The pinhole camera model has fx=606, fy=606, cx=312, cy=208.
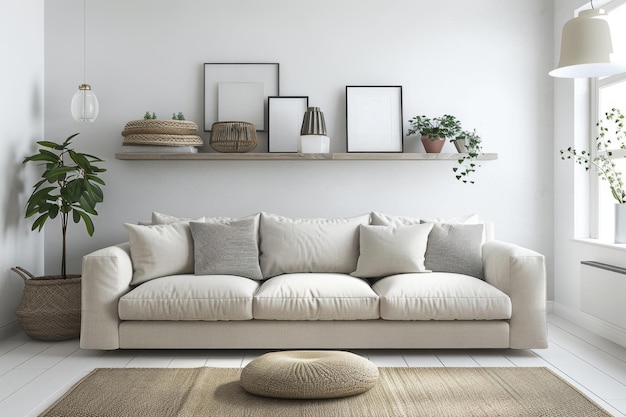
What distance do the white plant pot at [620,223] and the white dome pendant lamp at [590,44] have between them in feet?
4.33

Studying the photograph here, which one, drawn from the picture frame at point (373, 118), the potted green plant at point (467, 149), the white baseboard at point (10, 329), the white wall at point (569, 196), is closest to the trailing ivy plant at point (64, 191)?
the white baseboard at point (10, 329)

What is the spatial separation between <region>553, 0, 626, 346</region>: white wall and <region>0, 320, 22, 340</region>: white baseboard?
404 centimetres

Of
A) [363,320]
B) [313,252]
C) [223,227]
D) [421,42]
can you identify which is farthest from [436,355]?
[421,42]

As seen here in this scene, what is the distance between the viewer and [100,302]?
11.8 feet

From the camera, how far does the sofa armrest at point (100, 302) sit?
11.8 ft

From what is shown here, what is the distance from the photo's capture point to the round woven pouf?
2676mm

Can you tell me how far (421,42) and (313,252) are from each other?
1.95m

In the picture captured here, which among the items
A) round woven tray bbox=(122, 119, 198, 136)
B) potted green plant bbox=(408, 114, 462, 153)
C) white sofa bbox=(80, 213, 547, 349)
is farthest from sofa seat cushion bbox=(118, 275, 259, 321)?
potted green plant bbox=(408, 114, 462, 153)

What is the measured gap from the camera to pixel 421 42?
15.8 ft

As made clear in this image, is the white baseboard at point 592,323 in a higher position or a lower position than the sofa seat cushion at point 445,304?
lower

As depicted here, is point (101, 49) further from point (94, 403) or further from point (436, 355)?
point (436, 355)

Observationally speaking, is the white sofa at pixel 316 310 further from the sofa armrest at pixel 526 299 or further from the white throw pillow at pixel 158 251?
the white throw pillow at pixel 158 251

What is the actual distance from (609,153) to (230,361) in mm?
2874

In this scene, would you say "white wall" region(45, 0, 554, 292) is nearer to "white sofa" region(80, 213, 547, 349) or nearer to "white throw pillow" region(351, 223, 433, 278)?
"white throw pillow" region(351, 223, 433, 278)
